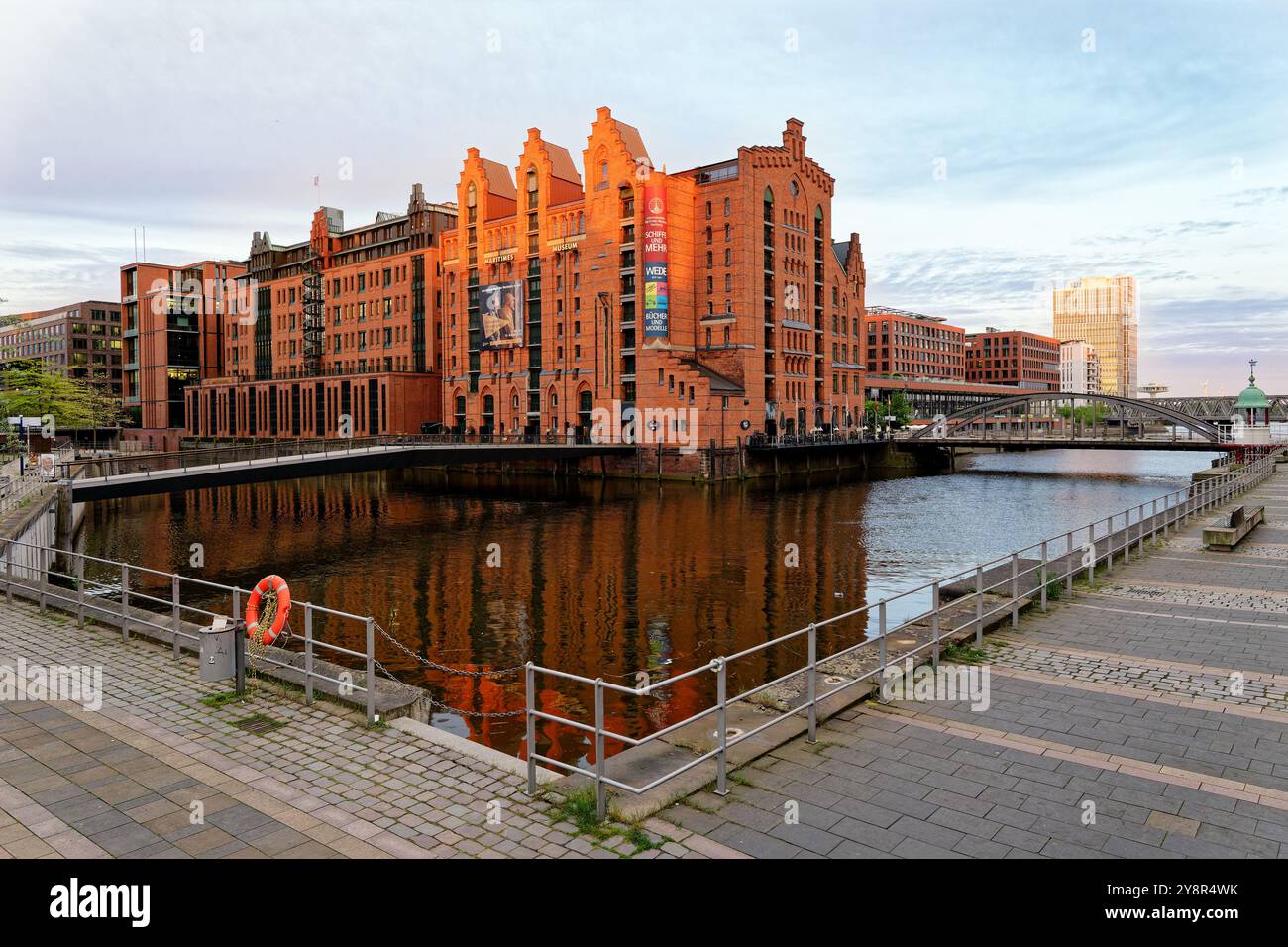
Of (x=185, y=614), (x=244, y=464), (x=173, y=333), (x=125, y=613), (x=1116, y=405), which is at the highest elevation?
(x=173, y=333)

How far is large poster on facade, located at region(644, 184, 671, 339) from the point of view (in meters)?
73.8

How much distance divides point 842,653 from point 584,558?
78.5ft

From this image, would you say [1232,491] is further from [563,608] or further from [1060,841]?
[1060,841]

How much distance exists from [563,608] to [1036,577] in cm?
1292

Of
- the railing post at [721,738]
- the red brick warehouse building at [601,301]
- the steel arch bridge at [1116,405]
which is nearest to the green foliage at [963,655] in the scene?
the railing post at [721,738]

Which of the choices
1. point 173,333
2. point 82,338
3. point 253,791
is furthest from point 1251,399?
point 82,338

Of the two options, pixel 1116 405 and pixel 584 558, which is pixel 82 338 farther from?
pixel 1116 405

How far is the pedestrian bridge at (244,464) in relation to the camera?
116ft

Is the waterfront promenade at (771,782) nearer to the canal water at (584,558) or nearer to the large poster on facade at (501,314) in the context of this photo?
the canal water at (584,558)

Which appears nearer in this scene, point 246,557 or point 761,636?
point 761,636

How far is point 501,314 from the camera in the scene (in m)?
87.4

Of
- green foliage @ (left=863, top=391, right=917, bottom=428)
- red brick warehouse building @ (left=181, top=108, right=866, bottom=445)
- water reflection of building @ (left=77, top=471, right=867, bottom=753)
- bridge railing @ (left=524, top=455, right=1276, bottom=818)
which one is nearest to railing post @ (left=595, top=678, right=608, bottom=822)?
bridge railing @ (left=524, top=455, right=1276, bottom=818)
